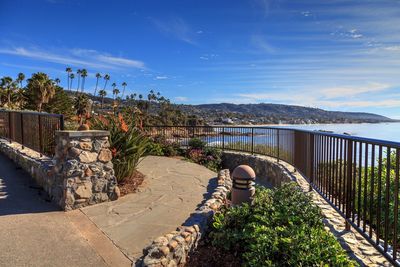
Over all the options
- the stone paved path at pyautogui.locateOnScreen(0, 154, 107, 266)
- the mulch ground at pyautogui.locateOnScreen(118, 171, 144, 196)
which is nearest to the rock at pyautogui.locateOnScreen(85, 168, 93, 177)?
the stone paved path at pyautogui.locateOnScreen(0, 154, 107, 266)

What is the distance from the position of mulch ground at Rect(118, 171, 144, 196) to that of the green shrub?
5.93 metres

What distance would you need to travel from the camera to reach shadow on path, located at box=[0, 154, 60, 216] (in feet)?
16.3

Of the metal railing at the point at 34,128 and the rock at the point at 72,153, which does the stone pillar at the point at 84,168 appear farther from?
the metal railing at the point at 34,128

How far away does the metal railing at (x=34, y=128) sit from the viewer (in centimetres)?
632

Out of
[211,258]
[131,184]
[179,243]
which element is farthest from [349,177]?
[131,184]

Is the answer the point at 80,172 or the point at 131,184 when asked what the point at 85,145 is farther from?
the point at 131,184

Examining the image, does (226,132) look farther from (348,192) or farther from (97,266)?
(97,266)

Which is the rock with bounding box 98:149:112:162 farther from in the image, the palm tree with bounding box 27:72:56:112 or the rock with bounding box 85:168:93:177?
the palm tree with bounding box 27:72:56:112

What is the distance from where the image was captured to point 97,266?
3336mm

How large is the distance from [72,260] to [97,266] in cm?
32

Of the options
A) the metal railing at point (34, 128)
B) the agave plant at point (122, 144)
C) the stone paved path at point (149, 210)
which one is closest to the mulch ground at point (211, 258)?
the stone paved path at point (149, 210)

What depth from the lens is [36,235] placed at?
159 inches

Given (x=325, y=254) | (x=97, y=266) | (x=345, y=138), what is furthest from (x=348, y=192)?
(x=97, y=266)

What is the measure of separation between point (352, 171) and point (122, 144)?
4613 mm
